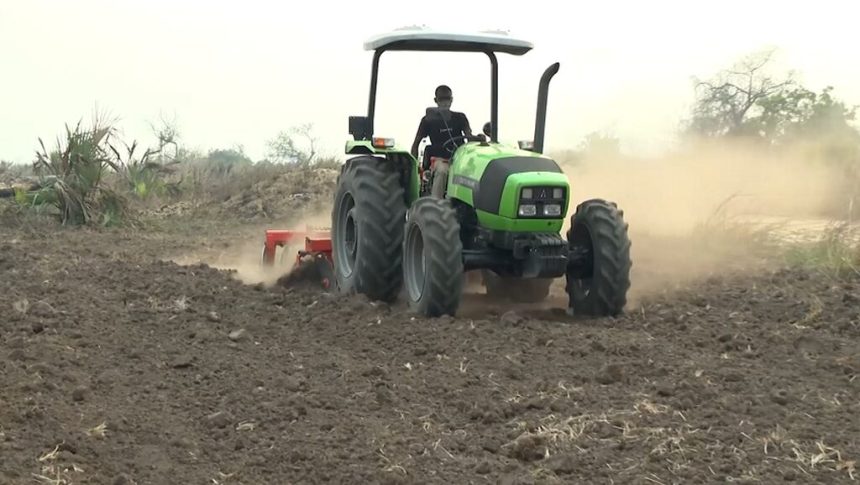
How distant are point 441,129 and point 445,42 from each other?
75 centimetres

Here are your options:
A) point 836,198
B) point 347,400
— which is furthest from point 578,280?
point 836,198

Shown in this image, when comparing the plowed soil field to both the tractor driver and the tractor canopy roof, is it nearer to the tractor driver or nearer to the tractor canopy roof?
the tractor driver

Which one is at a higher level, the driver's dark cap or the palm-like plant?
the driver's dark cap

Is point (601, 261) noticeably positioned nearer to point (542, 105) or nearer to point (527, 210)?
point (527, 210)

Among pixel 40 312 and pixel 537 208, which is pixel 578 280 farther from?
pixel 40 312

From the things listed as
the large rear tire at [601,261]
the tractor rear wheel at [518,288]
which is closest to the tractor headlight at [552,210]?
the large rear tire at [601,261]

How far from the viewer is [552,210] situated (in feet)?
23.5

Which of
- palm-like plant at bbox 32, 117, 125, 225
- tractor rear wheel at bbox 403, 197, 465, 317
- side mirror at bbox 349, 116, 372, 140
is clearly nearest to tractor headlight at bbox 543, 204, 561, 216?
tractor rear wheel at bbox 403, 197, 465, 317

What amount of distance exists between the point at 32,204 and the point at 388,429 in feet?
39.1

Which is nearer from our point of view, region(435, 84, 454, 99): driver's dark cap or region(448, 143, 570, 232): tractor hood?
region(448, 143, 570, 232): tractor hood

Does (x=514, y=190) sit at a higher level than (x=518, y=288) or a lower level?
higher

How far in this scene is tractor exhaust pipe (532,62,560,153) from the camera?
7.42m

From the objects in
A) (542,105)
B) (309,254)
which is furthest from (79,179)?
(542,105)

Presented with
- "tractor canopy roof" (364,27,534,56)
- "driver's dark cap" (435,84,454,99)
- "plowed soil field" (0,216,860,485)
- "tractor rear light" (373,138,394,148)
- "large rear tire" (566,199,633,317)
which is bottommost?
"plowed soil field" (0,216,860,485)
